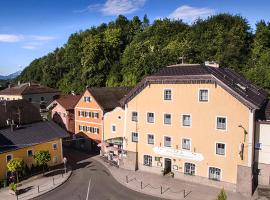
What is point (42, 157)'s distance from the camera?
39.4 metres

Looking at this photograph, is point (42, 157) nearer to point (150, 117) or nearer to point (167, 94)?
point (150, 117)

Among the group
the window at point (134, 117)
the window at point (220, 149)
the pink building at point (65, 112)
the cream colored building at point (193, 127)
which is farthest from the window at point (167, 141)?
the pink building at point (65, 112)

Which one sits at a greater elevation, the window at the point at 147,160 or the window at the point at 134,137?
the window at the point at 134,137

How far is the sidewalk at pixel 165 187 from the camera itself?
108 feet

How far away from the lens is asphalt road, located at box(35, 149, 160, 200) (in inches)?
1304

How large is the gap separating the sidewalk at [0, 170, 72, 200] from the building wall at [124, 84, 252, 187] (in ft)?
36.0

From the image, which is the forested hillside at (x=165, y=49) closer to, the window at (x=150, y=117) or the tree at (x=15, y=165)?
the window at (x=150, y=117)

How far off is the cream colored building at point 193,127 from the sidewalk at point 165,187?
1002 millimetres

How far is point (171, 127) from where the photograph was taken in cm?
3822

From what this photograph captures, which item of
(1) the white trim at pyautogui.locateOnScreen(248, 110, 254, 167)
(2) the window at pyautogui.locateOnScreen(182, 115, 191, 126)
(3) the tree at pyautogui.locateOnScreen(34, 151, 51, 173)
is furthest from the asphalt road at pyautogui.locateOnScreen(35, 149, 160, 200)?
(1) the white trim at pyautogui.locateOnScreen(248, 110, 254, 167)

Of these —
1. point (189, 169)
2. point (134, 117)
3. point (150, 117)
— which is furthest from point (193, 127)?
point (134, 117)

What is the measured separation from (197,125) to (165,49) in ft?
134

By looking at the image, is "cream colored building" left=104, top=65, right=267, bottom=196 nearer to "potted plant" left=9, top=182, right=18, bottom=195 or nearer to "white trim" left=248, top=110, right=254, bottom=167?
"white trim" left=248, top=110, right=254, bottom=167

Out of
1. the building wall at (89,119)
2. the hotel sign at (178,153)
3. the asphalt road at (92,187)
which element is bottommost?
the asphalt road at (92,187)
